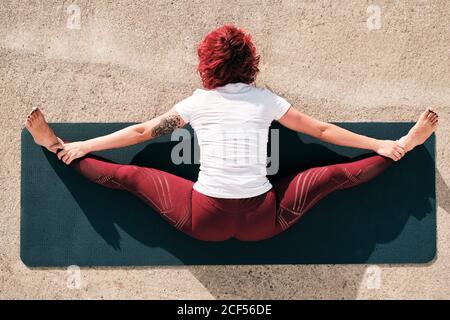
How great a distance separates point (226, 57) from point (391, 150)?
91 cm

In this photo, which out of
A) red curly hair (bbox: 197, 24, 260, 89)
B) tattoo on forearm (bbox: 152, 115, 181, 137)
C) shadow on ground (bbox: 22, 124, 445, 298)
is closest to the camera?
red curly hair (bbox: 197, 24, 260, 89)

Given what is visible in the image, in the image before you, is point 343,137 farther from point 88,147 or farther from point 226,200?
point 88,147

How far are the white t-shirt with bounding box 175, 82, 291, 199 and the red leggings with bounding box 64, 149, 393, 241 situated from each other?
0.07 meters

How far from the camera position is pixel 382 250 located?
2236 millimetres

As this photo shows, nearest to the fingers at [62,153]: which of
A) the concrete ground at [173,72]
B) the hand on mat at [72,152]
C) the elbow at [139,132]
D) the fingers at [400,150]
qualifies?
the hand on mat at [72,152]

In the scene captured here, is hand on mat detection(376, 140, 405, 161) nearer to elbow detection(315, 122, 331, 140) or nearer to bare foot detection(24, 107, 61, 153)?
elbow detection(315, 122, 331, 140)

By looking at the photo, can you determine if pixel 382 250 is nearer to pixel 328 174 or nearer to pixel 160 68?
pixel 328 174

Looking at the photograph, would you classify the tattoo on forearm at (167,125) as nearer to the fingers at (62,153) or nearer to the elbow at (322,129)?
the fingers at (62,153)

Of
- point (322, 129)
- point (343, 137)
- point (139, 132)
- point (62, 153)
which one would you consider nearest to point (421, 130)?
point (343, 137)

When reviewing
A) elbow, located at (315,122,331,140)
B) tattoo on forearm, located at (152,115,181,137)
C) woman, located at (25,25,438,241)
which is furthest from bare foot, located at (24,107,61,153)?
elbow, located at (315,122,331,140)

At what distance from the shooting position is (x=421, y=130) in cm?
211

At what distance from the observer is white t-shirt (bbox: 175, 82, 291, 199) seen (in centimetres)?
186
